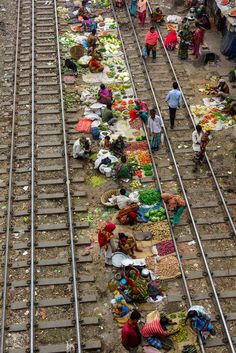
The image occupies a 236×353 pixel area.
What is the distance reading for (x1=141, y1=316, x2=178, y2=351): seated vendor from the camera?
36.3 ft

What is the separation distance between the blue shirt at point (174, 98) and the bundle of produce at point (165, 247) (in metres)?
4.85

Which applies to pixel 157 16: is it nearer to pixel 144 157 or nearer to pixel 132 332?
pixel 144 157

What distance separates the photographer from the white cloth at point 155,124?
15.2 meters

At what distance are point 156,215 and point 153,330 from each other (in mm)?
3635

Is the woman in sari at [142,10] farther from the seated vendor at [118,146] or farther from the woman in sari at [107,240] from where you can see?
the woman in sari at [107,240]

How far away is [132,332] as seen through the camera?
10516 millimetres

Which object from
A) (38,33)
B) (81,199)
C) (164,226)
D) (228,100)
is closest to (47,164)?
(81,199)

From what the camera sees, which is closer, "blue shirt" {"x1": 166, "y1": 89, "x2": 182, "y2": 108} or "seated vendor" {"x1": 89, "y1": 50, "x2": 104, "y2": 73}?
"blue shirt" {"x1": 166, "y1": 89, "x2": 182, "y2": 108}

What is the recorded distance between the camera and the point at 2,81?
1906 cm

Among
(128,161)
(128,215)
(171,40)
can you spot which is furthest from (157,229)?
(171,40)

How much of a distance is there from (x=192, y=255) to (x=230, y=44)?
10.4m

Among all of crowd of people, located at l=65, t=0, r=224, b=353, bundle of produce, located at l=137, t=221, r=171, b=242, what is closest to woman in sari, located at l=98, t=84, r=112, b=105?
crowd of people, located at l=65, t=0, r=224, b=353

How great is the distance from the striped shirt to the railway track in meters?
1.06

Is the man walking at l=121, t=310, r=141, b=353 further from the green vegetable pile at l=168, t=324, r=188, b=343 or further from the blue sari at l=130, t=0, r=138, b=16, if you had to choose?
the blue sari at l=130, t=0, r=138, b=16
